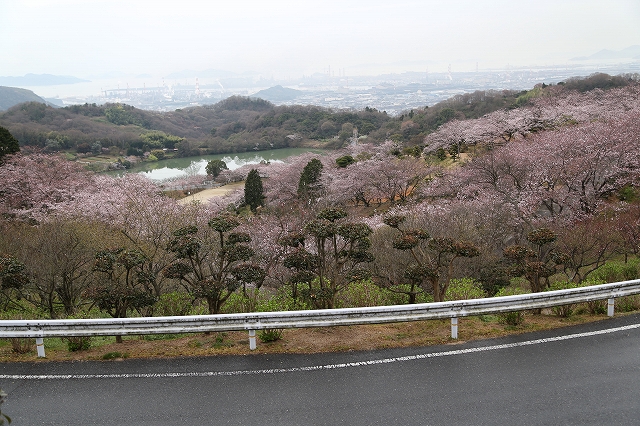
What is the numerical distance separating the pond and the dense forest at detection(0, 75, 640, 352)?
91.3 feet

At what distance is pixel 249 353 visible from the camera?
20.3 ft

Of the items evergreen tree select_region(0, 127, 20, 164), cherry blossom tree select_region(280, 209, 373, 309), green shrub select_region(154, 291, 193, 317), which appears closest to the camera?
cherry blossom tree select_region(280, 209, 373, 309)

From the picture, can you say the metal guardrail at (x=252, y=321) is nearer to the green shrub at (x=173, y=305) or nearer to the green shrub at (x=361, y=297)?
the green shrub at (x=361, y=297)

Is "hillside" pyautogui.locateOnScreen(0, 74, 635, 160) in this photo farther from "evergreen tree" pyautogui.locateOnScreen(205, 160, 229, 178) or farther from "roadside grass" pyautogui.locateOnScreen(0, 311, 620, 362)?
"roadside grass" pyautogui.locateOnScreen(0, 311, 620, 362)

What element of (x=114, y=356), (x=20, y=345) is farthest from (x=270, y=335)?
(x=20, y=345)

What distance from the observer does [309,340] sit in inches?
257

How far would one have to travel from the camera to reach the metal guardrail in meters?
6.09

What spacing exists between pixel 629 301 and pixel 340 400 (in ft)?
16.8

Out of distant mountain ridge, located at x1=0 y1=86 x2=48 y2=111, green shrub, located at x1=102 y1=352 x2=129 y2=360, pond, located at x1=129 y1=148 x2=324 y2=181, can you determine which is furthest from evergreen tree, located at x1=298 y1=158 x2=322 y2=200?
distant mountain ridge, located at x1=0 y1=86 x2=48 y2=111

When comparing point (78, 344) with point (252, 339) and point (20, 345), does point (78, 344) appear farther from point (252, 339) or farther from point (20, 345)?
point (252, 339)

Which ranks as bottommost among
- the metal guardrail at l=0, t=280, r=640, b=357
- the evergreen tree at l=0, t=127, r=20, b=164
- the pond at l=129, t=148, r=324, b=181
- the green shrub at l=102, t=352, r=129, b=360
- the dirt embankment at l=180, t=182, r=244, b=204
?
the dirt embankment at l=180, t=182, r=244, b=204

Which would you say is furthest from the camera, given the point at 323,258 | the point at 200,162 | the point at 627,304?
the point at 200,162

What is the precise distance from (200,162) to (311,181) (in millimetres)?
41193

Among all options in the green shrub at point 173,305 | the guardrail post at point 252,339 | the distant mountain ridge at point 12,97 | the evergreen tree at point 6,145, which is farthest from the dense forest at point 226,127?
the distant mountain ridge at point 12,97
